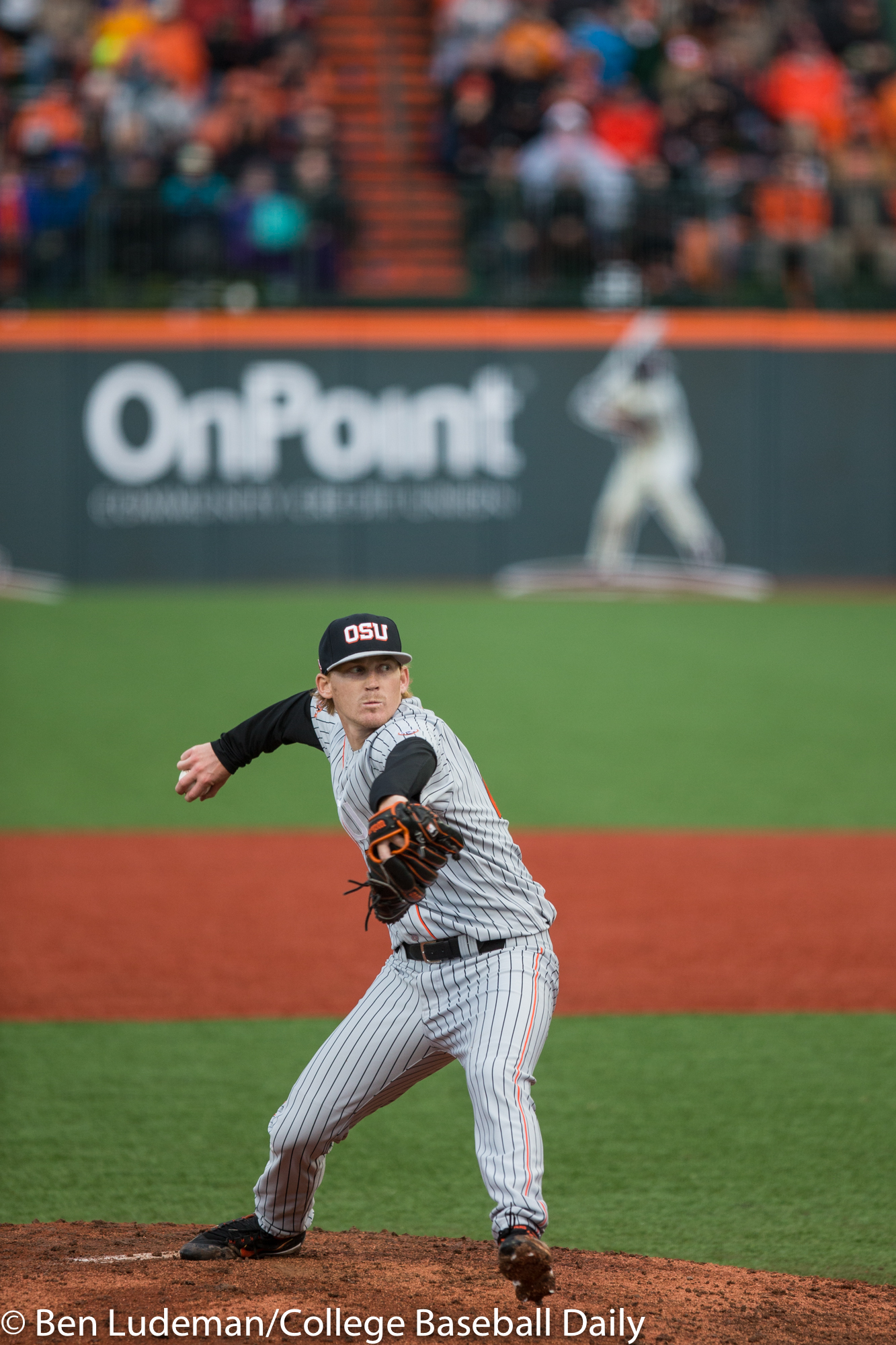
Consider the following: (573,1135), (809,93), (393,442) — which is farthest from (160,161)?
(573,1135)

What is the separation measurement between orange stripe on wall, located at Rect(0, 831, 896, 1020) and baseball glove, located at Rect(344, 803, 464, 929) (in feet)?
10.2

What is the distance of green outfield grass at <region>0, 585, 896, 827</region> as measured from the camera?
9953 mm

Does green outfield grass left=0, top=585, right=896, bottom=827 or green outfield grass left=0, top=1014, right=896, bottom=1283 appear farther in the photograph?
green outfield grass left=0, top=585, right=896, bottom=827

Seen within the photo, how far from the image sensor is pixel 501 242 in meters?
17.8

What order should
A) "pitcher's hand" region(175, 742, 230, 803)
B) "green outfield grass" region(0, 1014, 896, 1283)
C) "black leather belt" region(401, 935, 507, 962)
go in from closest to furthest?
"black leather belt" region(401, 935, 507, 962) → "pitcher's hand" region(175, 742, 230, 803) → "green outfield grass" region(0, 1014, 896, 1283)

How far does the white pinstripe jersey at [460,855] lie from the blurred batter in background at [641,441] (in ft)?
47.5

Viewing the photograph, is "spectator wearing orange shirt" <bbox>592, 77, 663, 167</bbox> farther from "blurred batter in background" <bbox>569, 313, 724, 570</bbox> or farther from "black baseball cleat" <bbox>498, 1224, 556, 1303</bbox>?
"black baseball cleat" <bbox>498, 1224, 556, 1303</bbox>

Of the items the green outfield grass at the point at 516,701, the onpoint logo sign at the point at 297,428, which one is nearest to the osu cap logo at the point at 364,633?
the green outfield grass at the point at 516,701

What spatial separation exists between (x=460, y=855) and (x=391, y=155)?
18.1 metres

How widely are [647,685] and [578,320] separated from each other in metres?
6.16

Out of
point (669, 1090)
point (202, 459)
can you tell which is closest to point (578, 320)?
point (202, 459)

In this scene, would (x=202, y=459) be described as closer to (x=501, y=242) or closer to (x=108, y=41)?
(x=501, y=242)

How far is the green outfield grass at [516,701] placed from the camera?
32.7 ft

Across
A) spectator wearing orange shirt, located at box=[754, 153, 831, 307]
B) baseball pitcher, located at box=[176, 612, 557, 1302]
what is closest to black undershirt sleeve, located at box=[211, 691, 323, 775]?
baseball pitcher, located at box=[176, 612, 557, 1302]
